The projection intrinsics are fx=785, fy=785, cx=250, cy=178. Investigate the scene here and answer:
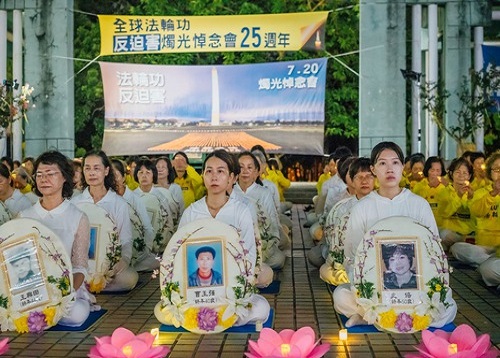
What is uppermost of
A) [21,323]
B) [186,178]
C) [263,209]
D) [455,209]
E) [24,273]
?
[186,178]

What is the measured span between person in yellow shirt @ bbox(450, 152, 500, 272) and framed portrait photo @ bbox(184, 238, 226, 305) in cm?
320

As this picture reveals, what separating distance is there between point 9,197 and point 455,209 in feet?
16.7

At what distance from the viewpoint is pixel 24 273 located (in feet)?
17.6

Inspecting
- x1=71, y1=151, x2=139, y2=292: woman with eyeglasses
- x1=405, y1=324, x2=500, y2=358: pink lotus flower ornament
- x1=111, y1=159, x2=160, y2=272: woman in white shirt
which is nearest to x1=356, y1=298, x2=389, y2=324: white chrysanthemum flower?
x1=405, y1=324, x2=500, y2=358: pink lotus flower ornament

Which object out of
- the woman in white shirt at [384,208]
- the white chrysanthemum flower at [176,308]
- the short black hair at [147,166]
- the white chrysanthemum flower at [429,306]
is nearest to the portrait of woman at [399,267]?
the white chrysanthemum flower at [429,306]

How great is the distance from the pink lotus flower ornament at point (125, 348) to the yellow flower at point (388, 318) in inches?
68.1

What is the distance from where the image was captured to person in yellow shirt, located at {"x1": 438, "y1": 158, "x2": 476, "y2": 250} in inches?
359

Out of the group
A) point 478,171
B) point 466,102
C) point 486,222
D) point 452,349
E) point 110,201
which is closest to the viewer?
point 452,349

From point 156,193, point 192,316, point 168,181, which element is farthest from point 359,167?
point 168,181

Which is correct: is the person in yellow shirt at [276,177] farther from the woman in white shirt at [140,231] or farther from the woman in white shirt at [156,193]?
the woman in white shirt at [140,231]

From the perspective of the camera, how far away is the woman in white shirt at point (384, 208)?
5.54m

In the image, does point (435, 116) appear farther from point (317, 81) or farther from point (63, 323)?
point (63, 323)

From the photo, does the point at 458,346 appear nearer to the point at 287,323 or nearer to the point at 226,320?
the point at 226,320

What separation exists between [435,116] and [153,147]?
5767 millimetres
